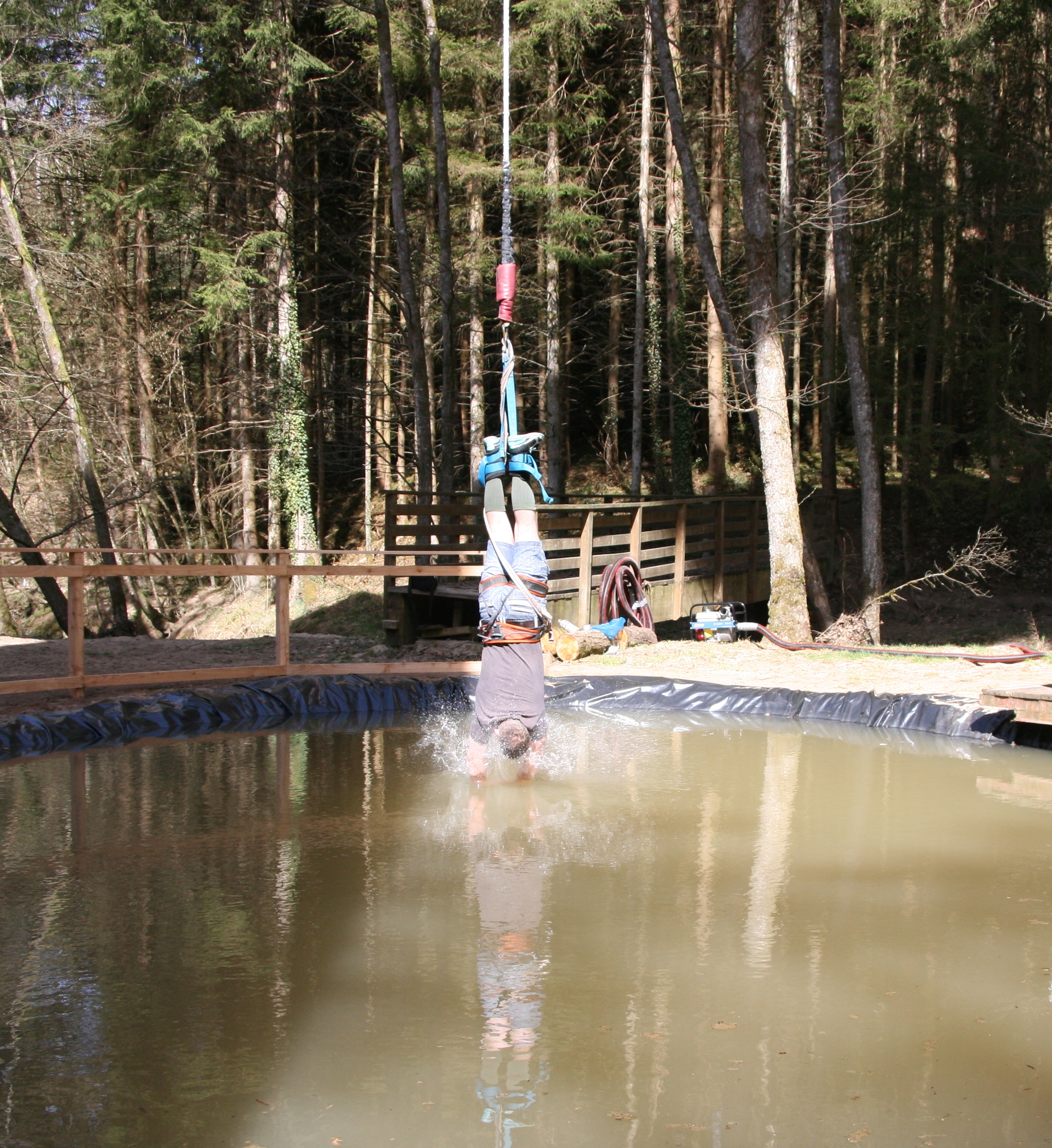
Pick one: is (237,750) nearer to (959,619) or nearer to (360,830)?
(360,830)

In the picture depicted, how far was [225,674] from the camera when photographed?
8875mm

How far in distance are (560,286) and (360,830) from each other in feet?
67.3

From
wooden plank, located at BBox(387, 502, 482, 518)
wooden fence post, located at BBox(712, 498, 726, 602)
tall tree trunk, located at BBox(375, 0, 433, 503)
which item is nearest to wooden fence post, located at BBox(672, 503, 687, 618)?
wooden fence post, located at BBox(712, 498, 726, 602)

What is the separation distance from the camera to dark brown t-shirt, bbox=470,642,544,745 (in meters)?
6.30

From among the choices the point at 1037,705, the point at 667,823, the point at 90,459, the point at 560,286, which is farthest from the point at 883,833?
the point at 560,286

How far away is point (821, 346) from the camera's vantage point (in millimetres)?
21281

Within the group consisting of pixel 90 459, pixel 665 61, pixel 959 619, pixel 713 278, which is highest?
pixel 665 61

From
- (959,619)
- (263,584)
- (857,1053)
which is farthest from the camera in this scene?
(263,584)

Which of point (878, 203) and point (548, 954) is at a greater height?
point (878, 203)

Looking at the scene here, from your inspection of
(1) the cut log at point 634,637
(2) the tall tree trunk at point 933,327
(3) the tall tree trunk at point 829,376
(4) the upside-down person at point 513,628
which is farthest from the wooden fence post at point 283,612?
(2) the tall tree trunk at point 933,327

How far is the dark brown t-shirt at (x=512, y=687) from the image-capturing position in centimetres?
630

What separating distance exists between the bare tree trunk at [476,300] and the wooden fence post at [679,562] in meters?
5.96

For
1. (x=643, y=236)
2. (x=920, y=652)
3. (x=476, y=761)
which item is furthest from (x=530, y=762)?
(x=643, y=236)

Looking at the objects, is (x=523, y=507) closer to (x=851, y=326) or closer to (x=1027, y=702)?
(x=1027, y=702)
